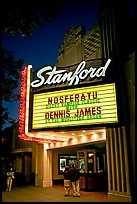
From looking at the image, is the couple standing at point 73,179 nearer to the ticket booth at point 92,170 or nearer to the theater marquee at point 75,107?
the ticket booth at point 92,170

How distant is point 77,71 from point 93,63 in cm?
252

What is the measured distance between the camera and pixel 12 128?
27703 millimetres

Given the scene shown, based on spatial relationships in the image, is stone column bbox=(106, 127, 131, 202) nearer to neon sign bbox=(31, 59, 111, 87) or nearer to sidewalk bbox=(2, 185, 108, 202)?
sidewalk bbox=(2, 185, 108, 202)

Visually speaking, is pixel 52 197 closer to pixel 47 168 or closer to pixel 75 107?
pixel 75 107

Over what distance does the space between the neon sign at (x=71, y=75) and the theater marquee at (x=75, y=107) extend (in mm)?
695

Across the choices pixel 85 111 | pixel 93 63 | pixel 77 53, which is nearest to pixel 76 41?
pixel 77 53

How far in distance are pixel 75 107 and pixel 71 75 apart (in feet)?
6.04

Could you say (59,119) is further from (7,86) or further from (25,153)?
(25,153)

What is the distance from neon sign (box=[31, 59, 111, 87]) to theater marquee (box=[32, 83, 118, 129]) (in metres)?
0.70

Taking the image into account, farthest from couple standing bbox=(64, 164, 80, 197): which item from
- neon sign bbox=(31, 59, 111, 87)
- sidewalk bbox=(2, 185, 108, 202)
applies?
neon sign bbox=(31, 59, 111, 87)

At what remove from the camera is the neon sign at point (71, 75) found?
40.3 feet

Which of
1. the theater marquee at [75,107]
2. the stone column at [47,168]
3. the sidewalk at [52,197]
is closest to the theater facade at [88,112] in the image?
the theater marquee at [75,107]

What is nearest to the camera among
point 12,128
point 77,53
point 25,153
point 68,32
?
point 77,53

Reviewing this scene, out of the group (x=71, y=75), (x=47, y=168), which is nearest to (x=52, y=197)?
(x=47, y=168)
